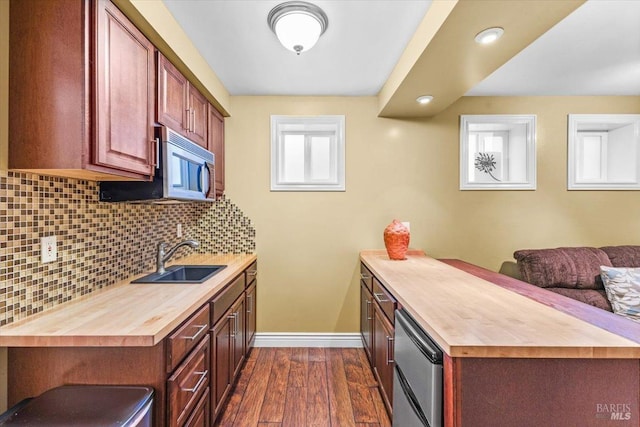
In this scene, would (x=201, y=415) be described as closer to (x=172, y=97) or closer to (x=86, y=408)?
(x=86, y=408)

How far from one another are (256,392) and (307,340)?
2.73ft

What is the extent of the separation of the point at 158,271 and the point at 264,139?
5.12 feet

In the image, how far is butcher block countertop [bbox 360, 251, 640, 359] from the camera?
0.98 m

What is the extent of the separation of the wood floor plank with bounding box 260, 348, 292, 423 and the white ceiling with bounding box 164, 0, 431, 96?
2.48 meters

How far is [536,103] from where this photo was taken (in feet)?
9.92

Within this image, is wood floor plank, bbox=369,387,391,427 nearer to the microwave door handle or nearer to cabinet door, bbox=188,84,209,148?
the microwave door handle

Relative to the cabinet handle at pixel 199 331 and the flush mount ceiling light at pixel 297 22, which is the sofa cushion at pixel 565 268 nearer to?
the flush mount ceiling light at pixel 297 22

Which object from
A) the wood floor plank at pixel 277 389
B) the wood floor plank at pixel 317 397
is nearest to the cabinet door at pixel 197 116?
the wood floor plank at pixel 277 389

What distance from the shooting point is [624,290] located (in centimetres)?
224

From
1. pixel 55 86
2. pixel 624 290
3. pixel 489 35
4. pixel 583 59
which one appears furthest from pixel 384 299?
pixel 583 59

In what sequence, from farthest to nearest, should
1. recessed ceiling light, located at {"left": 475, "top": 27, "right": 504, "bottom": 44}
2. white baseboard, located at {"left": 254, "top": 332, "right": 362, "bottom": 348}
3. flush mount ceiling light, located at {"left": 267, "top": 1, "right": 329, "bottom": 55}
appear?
white baseboard, located at {"left": 254, "top": 332, "right": 362, "bottom": 348}
flush mount ceiling light, located at {"left": 267, "top": 1, "right": 329, "bottom": 55}
recessed ceiling light, located at {"left": 475, "top": 27, "right": 504, "bottom": 44}

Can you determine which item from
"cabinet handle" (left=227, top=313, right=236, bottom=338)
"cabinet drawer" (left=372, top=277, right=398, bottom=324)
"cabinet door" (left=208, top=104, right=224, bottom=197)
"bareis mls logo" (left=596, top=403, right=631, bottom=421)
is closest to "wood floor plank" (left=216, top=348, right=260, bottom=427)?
"cabinet handle" (left=227, top=313, right=236, bottom=338)

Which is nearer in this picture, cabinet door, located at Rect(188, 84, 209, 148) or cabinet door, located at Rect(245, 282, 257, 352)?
cabinet door, located at Rect(188, 84, 209, 148)

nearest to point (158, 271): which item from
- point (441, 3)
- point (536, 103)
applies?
point (441, 3)
